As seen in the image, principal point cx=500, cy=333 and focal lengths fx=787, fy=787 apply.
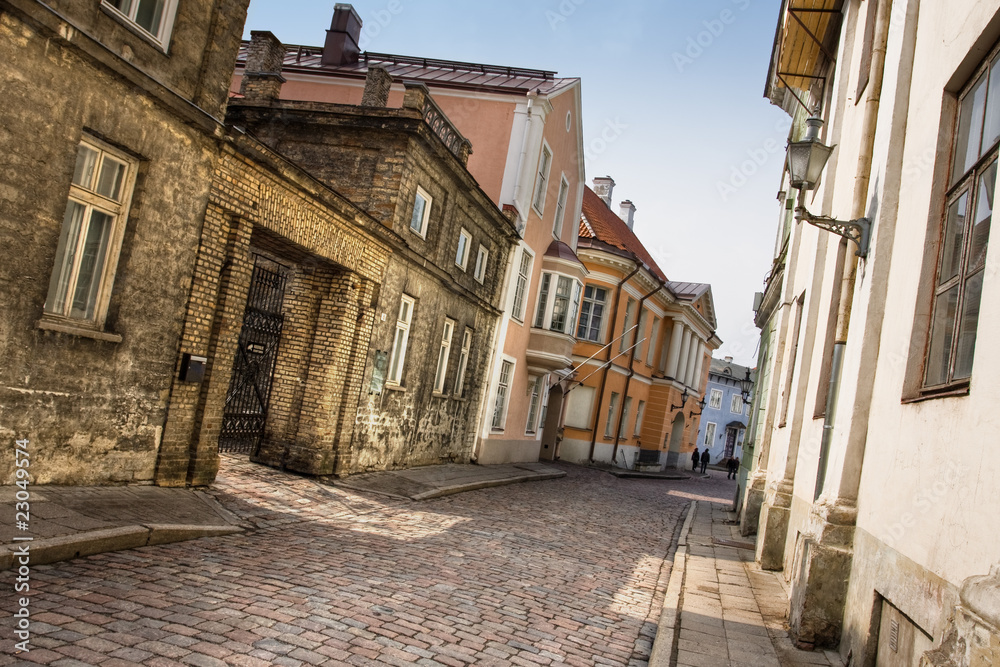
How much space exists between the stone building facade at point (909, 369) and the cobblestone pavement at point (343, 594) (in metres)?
1.81

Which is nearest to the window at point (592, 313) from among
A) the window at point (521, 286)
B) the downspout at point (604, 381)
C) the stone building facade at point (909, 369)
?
the downspout at point (604, 381)

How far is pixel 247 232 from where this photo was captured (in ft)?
32.7

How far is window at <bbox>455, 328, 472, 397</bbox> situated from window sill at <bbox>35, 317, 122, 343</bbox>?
11.6m

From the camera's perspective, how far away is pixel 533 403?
2569 centimetres

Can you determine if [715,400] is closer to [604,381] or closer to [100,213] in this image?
[604,381]

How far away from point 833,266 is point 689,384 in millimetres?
34966

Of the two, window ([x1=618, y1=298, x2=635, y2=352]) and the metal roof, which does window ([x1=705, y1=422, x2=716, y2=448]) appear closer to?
window ([x1=618, y1=298, x2=635, y2=352])

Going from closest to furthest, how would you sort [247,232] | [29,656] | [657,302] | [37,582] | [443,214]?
[29,656] < [37,582] < [247,232] < [443,214] < [657,302]

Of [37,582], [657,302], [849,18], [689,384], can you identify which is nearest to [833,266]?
[849,18]

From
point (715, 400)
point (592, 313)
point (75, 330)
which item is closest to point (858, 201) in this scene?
point (75, 330)

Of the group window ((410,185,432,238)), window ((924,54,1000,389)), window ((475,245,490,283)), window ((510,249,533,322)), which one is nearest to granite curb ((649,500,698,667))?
window ((924,54,1000,389))

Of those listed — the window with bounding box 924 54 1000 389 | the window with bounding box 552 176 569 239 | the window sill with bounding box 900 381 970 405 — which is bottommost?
the window sill with bounding box 900 381 970 405

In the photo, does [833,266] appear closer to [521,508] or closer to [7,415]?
[521,508]

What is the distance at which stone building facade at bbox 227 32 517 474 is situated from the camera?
45.5 feet
